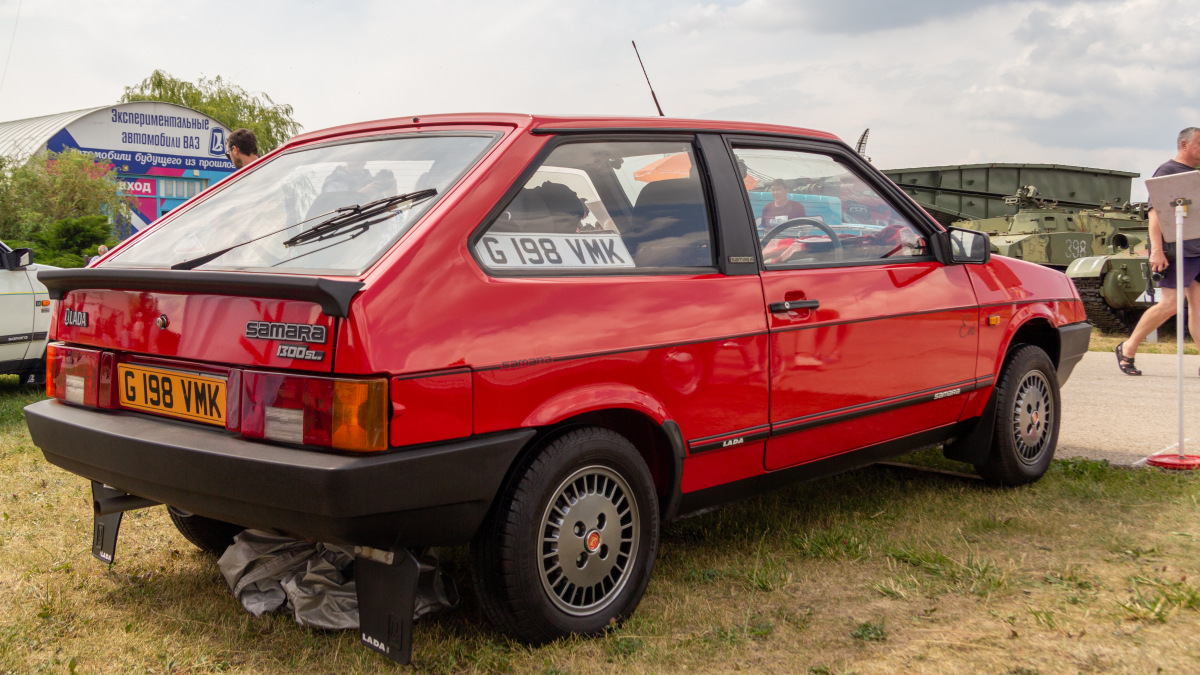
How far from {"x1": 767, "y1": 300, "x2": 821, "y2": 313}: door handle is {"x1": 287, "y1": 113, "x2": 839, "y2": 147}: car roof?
0.65m

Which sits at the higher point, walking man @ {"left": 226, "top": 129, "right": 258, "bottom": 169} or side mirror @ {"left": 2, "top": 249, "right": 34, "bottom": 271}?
walking man @ {"left": 226, "top": 129, "right": 258, "bottom": 169}

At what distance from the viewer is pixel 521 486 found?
251 centimetres

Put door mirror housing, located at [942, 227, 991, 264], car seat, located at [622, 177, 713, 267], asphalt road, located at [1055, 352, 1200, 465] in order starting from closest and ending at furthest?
car seat, located at [622, 177, 713, 267]
door mirror housing, located at [942, 227, 991, 264]
asphalt road, located at [1055, 352, 1200, 465]

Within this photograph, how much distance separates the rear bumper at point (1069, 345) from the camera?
463 centimetres

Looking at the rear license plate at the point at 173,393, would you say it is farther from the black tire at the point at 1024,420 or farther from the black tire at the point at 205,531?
the black tire at the point at 1024,420

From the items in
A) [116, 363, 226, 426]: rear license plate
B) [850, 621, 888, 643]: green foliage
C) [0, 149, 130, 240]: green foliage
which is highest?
[0, 149, 130, 240]: green foliage

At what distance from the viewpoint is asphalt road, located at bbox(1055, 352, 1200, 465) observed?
210 inches

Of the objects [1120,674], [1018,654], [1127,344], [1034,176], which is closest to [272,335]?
[1018,654]

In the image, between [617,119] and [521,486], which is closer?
[521,486]

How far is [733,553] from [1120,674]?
1354mm

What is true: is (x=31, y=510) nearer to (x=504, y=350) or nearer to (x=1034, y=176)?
(x=504, y=350)

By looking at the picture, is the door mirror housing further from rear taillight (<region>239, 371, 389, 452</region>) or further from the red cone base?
rear taillight (<region>239, 371, 389, 452</region>)

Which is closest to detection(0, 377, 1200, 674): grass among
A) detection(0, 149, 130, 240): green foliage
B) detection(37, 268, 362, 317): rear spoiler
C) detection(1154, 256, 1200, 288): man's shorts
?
detection(37, 268, 362, 317): rear spoiler

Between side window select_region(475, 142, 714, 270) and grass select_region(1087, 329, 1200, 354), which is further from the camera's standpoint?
grass select_region(1087, 329, 1200, 354)
